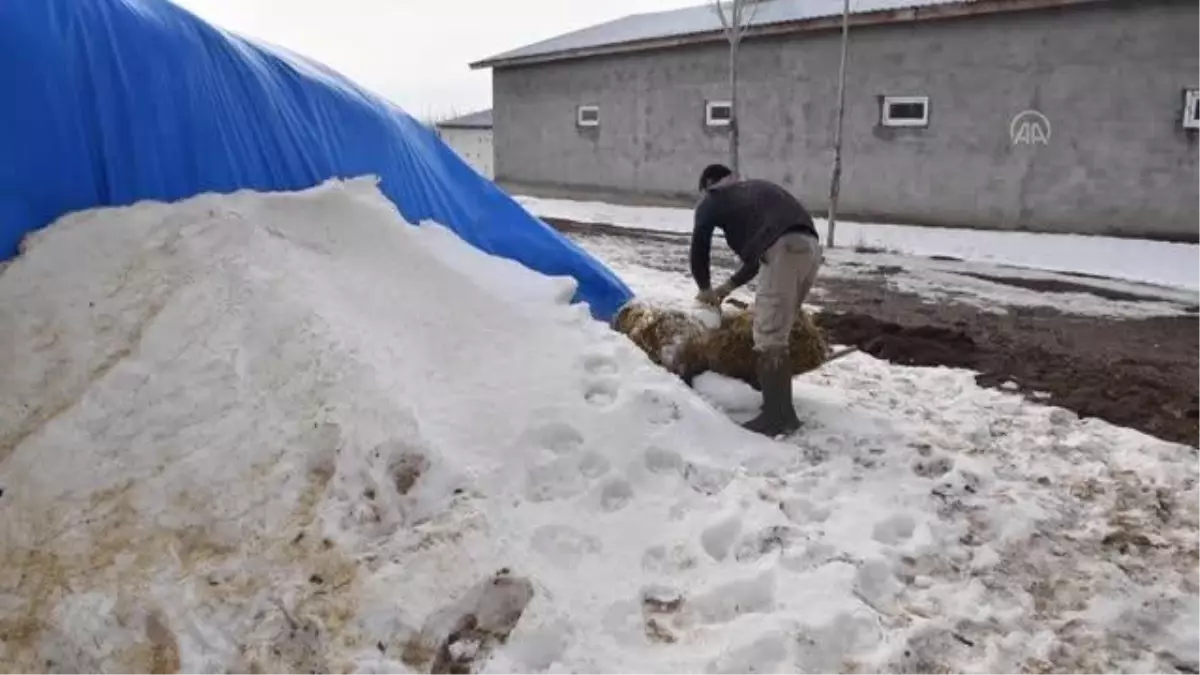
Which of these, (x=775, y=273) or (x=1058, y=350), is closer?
(x=775, y=273)

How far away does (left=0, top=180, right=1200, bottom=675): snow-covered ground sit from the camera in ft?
8.59

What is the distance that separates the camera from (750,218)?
4.41 meters

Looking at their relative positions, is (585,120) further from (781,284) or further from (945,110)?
(781,284)

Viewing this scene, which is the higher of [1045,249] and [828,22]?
[828,22]

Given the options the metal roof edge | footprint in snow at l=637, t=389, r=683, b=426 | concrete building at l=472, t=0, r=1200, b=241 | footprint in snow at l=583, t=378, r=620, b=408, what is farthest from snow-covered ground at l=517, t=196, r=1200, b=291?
footprint in snow at l=583, t=378, r=620, b=408

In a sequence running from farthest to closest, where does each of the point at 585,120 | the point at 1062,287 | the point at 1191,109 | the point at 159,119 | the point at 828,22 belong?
the point at 585,120 < the point at 828,22 < the point at 1191,109 < the point at 1062,287 < the point at 159,119

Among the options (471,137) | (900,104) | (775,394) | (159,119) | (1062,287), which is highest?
(900,104)

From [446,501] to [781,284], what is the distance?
203 cm

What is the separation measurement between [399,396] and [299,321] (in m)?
0.53

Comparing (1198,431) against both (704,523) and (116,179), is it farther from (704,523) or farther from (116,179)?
(116,179)

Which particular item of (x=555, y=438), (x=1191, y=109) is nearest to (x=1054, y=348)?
(x=555, y=438)

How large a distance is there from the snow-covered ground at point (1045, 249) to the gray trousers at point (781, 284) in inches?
288

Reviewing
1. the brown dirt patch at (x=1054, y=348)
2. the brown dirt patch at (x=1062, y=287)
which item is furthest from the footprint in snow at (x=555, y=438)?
the brown dirt patch at (x=1062, y=287)

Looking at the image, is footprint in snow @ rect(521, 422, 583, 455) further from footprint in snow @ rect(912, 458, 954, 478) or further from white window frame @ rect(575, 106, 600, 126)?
white window frame @ rect(575, 106, 600, 126)
